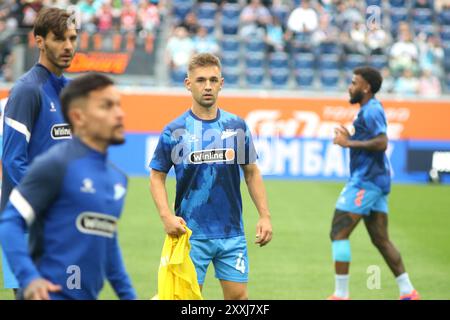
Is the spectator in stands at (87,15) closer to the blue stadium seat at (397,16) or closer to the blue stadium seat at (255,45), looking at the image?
the blue stadium seat at (255,45)

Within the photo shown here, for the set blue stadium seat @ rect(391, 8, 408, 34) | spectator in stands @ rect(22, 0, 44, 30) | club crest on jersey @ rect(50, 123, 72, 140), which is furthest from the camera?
blue stadium seat @ rect(391, 8, 408, 34)

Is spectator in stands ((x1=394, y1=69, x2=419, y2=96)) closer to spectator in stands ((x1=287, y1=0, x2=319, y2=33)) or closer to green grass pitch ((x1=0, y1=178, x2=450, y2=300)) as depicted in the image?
spectator in stands ((x1=287, y1=0, x2=319, y2=33))

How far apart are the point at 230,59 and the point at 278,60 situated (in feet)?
3.93

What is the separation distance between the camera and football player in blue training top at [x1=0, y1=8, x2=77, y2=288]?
5.88 metres

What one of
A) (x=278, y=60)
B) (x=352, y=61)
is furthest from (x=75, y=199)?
(x=352, y=61)

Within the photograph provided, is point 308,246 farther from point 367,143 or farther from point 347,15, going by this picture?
point 347,15

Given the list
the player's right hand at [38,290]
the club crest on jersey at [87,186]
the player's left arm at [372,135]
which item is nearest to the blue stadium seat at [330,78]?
the player's left arm at [372,135]

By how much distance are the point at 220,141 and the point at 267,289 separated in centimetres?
357

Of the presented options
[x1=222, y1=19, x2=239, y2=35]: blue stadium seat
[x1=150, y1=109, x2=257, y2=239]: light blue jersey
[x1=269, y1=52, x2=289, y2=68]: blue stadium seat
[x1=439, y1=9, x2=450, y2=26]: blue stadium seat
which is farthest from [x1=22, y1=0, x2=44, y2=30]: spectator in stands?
[x1=150, y1=109, x2=257, y2=239]: light blue jersey

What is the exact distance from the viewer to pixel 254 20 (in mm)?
23125

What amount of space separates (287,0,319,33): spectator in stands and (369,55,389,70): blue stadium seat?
66.3 inches

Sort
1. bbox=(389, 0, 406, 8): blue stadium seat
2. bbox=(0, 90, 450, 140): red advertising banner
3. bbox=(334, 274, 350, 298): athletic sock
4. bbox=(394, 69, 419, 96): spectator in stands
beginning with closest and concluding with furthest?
bbox=(334, 274, 350, 298): athletic sock → bbox=(0, 90, 450, 140): red advertising banner → bbox=(394, 69, 419, 96): spectator in stands → bbox=(389, 0, 406, 8): blue stadium seat

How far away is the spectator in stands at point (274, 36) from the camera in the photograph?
2292 cm

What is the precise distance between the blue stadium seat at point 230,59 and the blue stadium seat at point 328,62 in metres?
2.14
